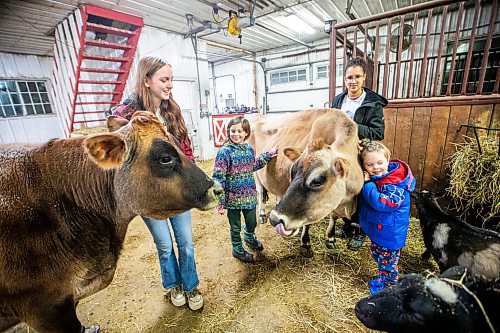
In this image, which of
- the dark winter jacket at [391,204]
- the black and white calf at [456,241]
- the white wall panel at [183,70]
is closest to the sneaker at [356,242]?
the black and white calf at [456,241]

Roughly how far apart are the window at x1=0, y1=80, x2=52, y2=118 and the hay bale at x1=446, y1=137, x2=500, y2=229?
13.4 m

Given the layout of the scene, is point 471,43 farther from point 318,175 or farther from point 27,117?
point 27,117

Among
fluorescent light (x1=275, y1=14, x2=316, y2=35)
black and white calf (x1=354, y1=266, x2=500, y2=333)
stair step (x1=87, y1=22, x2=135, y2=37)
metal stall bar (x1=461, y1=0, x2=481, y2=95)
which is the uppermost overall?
fluorescent light (x1=275, y1=14, x2=316, y2=35)

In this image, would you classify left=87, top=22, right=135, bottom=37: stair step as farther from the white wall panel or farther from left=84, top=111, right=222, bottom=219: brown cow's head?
left=84, top=111, right=222, bottom=219: brown cow's head

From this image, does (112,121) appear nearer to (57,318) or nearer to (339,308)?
(57,318)

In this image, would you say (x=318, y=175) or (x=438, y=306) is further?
(x=318, y=175)

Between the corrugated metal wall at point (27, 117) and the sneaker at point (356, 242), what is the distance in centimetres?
1193

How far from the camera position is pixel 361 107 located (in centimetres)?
301

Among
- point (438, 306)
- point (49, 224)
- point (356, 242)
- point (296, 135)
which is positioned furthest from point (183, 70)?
point (438, 306)

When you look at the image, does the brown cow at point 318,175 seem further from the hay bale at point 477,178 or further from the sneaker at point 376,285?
the hay bale at point 477,178

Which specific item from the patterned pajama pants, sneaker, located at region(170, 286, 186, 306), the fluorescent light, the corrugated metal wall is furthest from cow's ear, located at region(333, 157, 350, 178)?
the corrugated metal wall

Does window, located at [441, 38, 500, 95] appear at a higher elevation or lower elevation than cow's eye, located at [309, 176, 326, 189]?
higher

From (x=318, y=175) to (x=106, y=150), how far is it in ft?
5.78

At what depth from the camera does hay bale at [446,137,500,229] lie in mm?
3002
